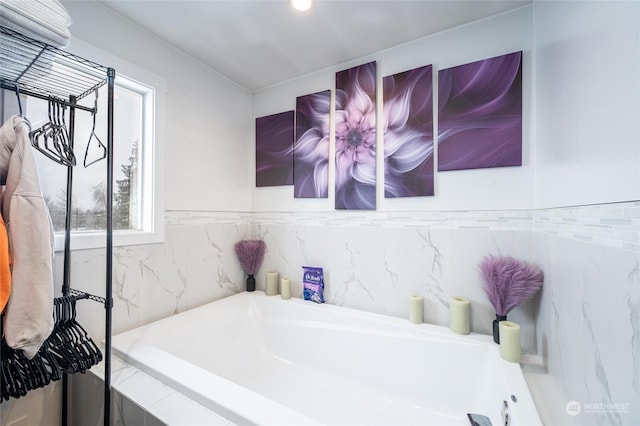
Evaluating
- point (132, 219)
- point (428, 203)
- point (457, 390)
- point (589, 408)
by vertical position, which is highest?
point (428, 203)

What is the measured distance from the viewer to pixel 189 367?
3.46ft

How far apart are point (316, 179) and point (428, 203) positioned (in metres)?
0.81

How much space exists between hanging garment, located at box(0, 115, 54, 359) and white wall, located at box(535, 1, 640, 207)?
1591 millimetres

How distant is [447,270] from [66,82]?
2077 mm

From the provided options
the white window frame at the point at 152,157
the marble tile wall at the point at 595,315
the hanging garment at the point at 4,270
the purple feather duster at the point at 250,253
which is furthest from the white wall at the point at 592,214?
the white window frame at the point at 152,157

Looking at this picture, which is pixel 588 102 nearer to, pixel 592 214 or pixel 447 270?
pixel 592 214

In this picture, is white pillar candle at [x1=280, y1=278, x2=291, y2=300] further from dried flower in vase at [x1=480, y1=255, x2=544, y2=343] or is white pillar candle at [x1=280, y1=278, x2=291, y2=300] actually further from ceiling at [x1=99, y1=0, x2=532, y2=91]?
ceiling at [x1=99, y1=0, x2=532, y2=91]

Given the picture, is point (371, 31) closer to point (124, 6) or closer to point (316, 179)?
point (316, 179)

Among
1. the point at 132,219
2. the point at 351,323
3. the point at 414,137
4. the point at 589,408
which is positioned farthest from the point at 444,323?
the point at 132,219

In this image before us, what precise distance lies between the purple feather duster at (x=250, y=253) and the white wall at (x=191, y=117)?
12.5 inches

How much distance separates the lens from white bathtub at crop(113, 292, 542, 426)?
0.97 meters

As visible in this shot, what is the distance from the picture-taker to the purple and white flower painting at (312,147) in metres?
1.88

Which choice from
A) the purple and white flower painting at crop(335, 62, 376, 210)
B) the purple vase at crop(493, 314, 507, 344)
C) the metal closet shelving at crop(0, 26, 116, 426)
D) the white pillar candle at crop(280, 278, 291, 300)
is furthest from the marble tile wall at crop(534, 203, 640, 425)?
the metal closet shelving at crop(0, 26, 116, 426)

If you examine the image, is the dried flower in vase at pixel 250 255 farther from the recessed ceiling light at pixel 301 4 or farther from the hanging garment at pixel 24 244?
the recessed ceiling light at pixel 301 4
